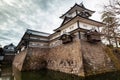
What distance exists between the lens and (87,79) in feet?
27.3

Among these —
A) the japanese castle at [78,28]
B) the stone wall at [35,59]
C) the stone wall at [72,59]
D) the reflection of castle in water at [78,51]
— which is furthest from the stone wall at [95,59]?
the stone wall at [35,59]

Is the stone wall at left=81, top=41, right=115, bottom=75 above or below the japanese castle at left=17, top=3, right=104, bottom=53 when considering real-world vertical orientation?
below

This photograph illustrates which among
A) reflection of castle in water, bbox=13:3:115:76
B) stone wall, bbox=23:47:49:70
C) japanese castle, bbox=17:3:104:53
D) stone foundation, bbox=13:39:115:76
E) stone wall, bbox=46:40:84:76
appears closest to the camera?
stone foundation, bbox=13:39:115:76

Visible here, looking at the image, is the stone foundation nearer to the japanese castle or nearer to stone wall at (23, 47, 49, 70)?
stone wall at (23, 47, 49, 70)

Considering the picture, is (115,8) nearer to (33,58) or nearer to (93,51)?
(93,51)

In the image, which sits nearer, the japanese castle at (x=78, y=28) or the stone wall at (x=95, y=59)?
the stone wall at (x=95, y=59)

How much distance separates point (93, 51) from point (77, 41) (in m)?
2.33

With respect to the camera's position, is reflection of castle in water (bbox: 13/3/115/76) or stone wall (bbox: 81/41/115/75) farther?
reflection of castle in water (bbox: 13/3/115/76)

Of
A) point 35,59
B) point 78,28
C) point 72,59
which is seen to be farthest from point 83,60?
point 35,59

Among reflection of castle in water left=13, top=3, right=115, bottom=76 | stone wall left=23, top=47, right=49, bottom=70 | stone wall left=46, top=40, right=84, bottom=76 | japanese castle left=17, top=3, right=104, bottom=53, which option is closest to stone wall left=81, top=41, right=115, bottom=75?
reflection of castle in water left=13, top=3, right=115, bottom=76

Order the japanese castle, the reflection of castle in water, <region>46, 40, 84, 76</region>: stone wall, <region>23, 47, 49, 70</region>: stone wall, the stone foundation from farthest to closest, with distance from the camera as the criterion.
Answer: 1. <region>23, 47, 49, 70</region>: stone wall
2. the japanese castle
3. the reflection of castle in water
4. <region>46, 40, 84, 76</region>: stone wall
5. the stone foundation

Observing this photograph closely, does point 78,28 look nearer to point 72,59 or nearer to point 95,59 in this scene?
point 72,59

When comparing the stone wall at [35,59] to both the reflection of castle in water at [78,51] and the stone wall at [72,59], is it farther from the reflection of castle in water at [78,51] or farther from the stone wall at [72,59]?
the stone wall at [72,59]

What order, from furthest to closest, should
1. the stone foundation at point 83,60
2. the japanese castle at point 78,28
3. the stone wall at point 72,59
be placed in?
the japanese castle at point 78,28 → the stone wall at point 72,59 → the stone foundation at point 83,60
